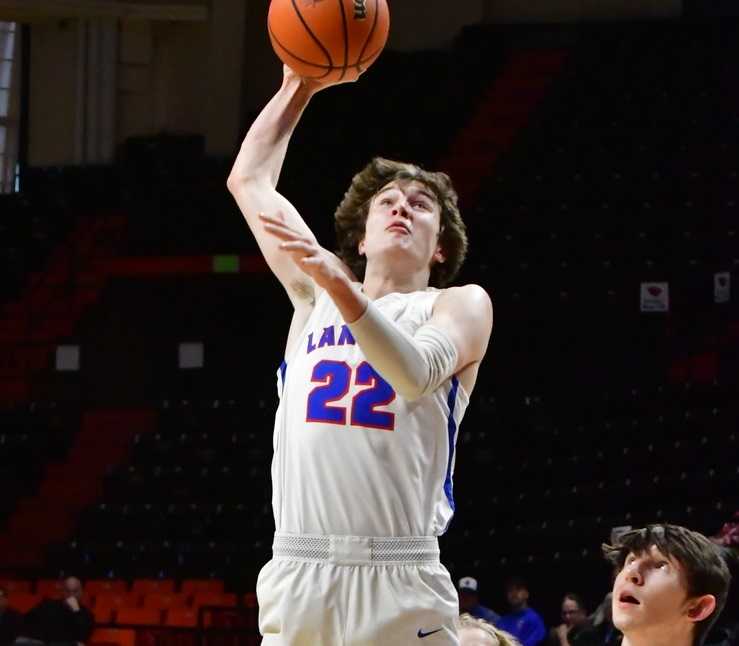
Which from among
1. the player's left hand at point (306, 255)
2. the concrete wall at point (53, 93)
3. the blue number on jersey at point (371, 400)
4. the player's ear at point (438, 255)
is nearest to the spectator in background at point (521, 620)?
the player's ear at point (438, 255)

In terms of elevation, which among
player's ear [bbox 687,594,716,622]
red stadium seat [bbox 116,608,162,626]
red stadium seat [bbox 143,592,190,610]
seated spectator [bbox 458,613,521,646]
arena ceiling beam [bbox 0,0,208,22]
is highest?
arena ceiling beam [bbox 0,0,208,22]

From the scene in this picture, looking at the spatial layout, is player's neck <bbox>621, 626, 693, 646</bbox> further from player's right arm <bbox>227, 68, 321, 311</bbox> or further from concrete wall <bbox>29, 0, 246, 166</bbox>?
concrete wall <bbox>29, 0, 246, 166</bbox>

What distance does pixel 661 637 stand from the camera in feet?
9.80

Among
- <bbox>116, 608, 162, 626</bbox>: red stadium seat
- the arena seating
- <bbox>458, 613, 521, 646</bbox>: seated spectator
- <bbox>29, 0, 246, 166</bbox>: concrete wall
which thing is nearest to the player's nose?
<bbox>458, 613, 521, 646</bbox>: seated spectator

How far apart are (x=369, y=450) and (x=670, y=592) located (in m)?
0.71

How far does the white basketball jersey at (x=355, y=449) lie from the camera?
9.78ft

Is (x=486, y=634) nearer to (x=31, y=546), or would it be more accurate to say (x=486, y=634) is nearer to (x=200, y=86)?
(x=31, y=546)

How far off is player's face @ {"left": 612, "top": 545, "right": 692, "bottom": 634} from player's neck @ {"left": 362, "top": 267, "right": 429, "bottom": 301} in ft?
2.79

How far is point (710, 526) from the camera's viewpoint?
968 centimetres

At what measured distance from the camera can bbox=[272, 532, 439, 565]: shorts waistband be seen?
2961mm

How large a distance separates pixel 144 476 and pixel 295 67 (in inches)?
377

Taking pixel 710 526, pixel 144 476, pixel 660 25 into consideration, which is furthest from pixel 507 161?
pixel 710 526

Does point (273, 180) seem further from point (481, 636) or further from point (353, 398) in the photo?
point (481, 636)

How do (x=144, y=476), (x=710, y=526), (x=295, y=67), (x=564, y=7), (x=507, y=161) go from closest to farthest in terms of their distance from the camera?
(x=295, y=67), (x=710, y=526), (x=144, y=476), (x=507, y=161), (x=564, y=7)
